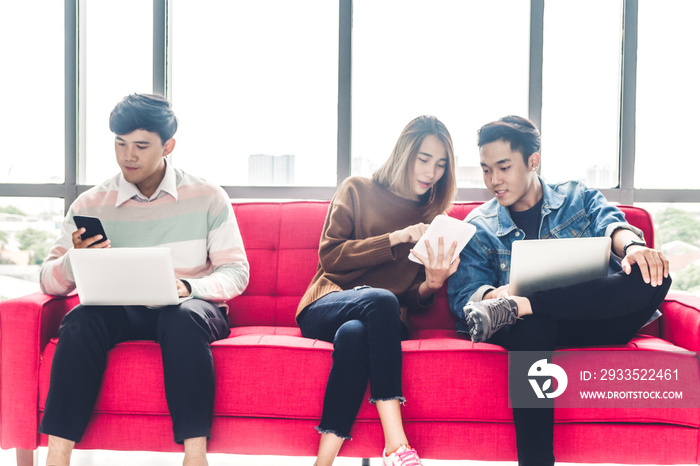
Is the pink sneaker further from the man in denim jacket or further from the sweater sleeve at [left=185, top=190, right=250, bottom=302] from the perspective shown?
the sweater sleeve at [left=185, top=190, right=250, bottom=302]

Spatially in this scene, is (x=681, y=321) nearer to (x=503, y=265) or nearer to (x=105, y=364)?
(x=503, y=265)

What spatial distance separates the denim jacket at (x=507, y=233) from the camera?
1696 millimetres

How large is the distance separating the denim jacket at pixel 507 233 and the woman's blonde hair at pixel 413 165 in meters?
0.17

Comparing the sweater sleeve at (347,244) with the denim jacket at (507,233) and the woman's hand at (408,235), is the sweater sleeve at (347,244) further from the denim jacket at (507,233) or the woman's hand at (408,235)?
the denim jacket at (507,233)

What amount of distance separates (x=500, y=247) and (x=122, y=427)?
132cm

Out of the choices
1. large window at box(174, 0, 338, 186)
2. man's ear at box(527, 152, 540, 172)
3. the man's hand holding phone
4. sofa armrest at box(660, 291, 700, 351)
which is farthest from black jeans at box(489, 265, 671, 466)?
large window at box(174, 0, 338, 186)

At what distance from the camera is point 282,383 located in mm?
1413

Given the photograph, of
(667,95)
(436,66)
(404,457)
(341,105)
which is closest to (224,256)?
(404,457)

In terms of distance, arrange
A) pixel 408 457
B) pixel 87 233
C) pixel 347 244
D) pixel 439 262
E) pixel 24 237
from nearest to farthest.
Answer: pixel 408 457
pixel 87 233
pixel 439 262
pixel 347 244
pixel 24 237

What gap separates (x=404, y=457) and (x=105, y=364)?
86 cm

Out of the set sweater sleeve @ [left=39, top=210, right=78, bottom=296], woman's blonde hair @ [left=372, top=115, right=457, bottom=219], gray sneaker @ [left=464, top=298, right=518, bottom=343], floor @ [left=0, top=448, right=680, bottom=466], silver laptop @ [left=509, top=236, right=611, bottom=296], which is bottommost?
floor @ [left=0, top=448, right=680, bottom=466]

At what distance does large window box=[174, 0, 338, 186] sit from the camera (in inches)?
97.4

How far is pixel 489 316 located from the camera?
1.33 meters

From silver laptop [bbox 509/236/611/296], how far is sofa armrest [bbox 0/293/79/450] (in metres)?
1.39
